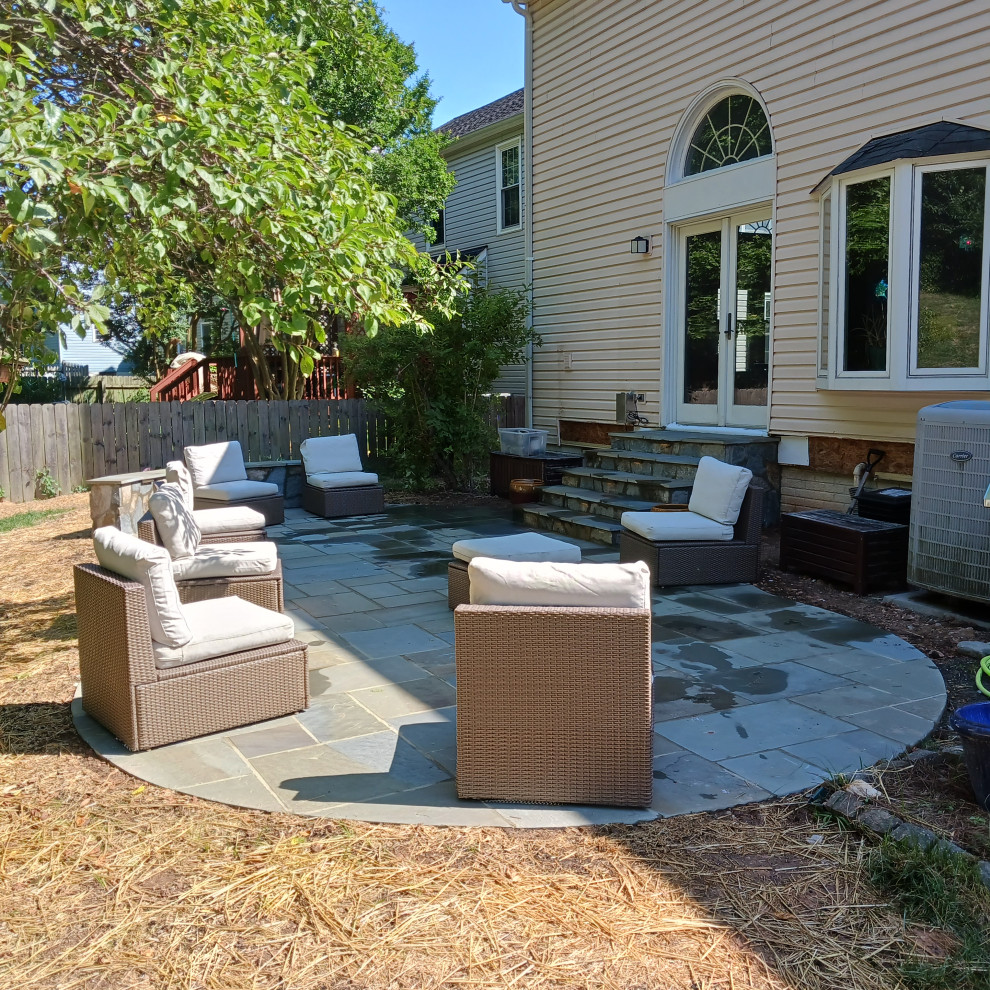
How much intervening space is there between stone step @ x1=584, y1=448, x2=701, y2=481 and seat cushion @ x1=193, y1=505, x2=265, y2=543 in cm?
406

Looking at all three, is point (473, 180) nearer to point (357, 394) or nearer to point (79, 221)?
point (357, 394)

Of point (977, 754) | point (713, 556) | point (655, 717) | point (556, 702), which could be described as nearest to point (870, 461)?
point (713, 556)

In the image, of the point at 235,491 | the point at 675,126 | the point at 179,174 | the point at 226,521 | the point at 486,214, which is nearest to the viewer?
the point at 179,174

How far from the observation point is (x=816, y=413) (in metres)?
8.44

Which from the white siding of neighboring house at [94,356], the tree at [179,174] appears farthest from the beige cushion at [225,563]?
the white siding of neighboring house at [94,356]

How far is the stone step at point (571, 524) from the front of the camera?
328 inches

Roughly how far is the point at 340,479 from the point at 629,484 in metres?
3.19

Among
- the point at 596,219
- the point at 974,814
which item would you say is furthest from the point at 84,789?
the point at 596,219

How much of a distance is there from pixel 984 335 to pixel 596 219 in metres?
5.70

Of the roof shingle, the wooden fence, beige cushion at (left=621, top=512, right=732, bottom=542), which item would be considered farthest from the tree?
the roof shingle

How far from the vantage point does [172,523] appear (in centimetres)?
524

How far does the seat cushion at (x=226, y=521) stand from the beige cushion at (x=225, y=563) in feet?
6.13

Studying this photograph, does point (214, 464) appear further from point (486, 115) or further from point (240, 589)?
point (486, 115)

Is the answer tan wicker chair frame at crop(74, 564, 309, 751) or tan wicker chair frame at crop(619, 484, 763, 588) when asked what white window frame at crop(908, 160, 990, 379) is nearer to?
tan wicker chair frame at crop(619, 484, 763, 588)
